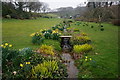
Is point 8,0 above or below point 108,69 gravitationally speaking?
above

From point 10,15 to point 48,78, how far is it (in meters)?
31.2

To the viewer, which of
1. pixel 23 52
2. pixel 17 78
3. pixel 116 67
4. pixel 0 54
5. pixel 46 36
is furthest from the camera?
pixel 46 36

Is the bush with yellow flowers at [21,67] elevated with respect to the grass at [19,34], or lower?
lower

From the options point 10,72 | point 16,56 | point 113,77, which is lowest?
point 113,77

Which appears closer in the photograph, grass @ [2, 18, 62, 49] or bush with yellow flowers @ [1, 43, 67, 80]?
bush with yellow flowers @ [1, 43, 67, 80]

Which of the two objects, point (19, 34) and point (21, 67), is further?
point (19, 34)

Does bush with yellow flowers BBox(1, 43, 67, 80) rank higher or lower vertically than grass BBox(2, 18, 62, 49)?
lower

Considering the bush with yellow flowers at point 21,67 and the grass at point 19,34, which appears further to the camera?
the grass at point 19,34

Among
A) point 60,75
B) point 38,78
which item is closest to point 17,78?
point 38,78

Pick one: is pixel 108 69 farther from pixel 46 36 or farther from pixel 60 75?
pixel 46 36

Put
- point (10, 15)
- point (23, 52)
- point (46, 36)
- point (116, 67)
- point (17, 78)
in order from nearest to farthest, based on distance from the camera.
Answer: point (17, 78), point (23, 52), point (116, 67), point (46, 36), point (10, 15)

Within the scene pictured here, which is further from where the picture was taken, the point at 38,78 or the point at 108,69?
the point at 108,69

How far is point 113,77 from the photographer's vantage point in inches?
167

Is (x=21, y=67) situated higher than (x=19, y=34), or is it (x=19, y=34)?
(x=19, y=34)
